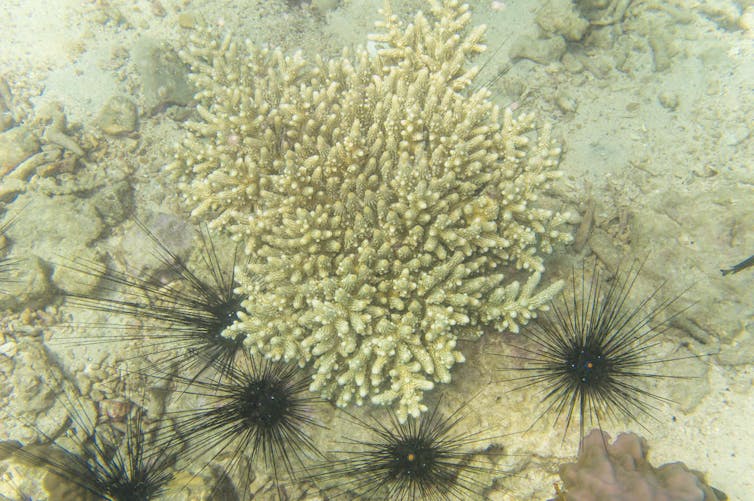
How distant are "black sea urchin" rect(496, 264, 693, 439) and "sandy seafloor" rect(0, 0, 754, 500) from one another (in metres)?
0.19

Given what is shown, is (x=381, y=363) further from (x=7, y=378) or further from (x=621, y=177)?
(x=7, y=378)

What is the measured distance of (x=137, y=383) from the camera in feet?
15.0

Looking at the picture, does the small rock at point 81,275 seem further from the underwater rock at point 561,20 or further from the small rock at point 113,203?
the underwater rock at point 561,20

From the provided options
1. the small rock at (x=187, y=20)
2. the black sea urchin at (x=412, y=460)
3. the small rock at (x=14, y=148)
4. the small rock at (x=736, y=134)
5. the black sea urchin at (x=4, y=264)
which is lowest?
the black sea urchin at (x=412, y=460)

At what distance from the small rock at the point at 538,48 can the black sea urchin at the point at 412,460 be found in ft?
16.1

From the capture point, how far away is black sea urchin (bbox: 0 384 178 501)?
371cm

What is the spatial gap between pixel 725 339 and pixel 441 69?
13.4ft

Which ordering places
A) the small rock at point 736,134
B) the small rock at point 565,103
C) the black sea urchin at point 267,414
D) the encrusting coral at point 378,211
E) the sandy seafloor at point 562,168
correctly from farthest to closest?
the small rock at point 565,103 < the small rock at point 736,134 < the sandy seafloor at point 562,168 < the black sea urchin at point 267,414 < the encrusting coral at point 378,211

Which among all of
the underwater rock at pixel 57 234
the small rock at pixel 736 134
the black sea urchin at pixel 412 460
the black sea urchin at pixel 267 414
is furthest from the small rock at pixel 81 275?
the small rock at pixel 736 134

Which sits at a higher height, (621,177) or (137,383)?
(621,177)

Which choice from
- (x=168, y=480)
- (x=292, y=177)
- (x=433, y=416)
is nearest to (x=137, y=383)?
(x=168, y=480)

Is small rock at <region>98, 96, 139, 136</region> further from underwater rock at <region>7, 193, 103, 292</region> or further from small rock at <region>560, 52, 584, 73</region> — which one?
small rock at <region>560, 52, 584, 73</region>

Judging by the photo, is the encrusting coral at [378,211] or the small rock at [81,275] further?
the small rock at [81,275]

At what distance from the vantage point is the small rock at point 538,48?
5582 millimetres
